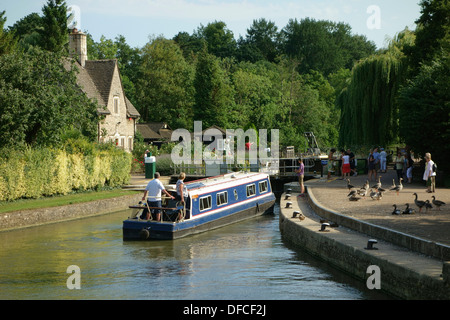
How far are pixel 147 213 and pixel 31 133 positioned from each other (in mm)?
12846

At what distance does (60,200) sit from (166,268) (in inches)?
515

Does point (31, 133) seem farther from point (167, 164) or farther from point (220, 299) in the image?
point (220, 299)

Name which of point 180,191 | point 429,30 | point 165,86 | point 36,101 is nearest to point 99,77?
point 36,101

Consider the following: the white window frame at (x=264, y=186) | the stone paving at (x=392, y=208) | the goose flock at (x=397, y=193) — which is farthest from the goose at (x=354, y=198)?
the white window frame at (x=264, y=186)

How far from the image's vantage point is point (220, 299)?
15.3 m

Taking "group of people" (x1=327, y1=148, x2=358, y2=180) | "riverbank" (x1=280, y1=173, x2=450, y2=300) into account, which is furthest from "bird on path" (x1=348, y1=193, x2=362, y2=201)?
"group of people" (x1=327, y1=148, x2=358, y2=180)

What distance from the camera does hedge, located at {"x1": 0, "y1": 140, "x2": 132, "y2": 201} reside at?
28417 mm

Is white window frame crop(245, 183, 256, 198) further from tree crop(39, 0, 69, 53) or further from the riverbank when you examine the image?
tree crop(39, 0, 69, 53)

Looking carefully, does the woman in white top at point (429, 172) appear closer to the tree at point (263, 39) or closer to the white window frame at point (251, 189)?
the white window frame at point (251, 189)

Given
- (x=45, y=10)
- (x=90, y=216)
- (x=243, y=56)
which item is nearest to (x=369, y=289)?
(x=90, y=216)

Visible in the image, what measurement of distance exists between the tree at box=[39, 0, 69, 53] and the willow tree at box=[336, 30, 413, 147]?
2623cm

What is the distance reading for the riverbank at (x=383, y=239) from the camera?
548 inches

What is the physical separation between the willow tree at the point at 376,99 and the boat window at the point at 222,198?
1824cm
